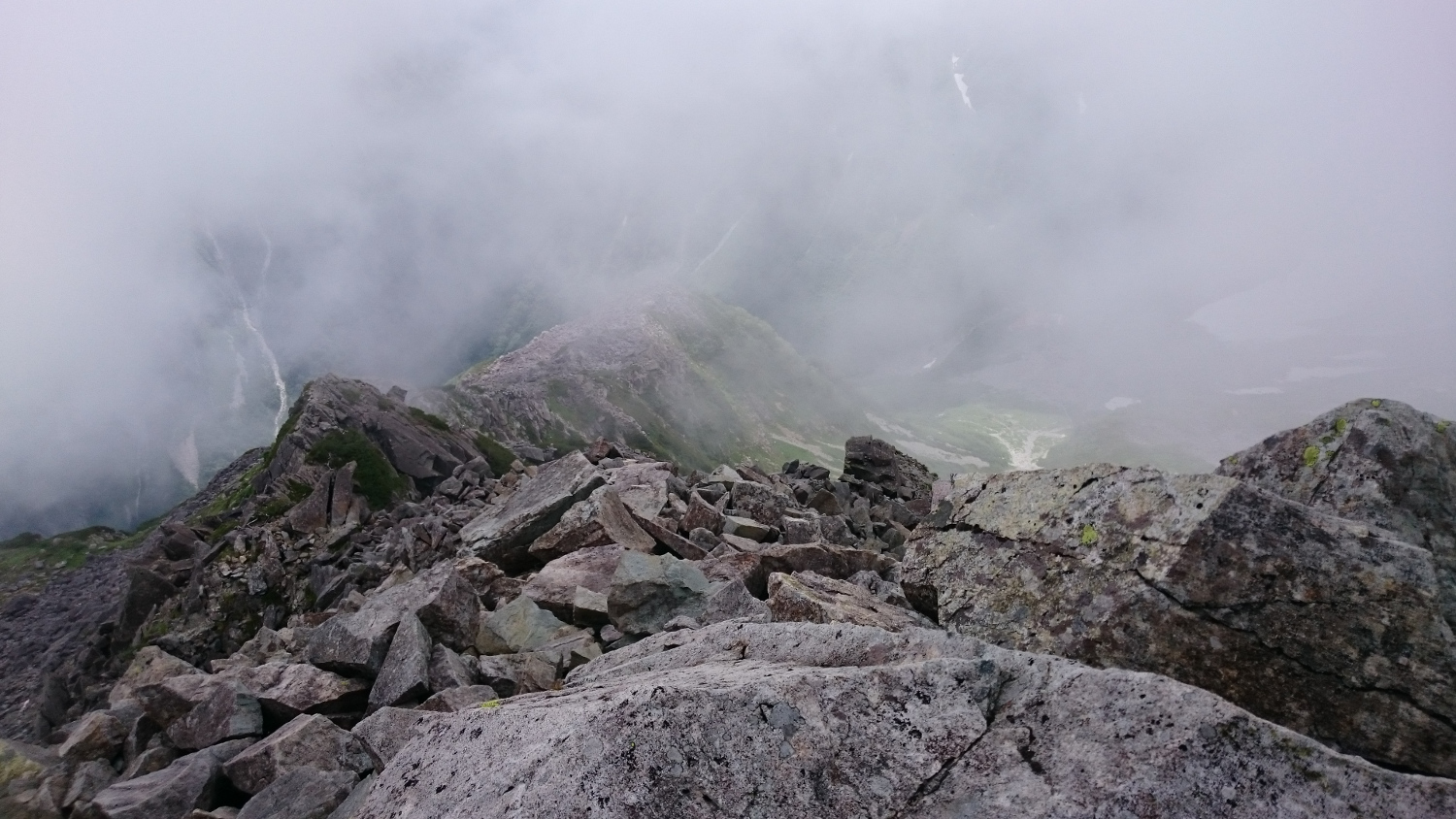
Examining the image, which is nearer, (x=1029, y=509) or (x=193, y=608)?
(x=1029, y=509)

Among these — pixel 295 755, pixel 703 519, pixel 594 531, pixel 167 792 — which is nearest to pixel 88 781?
pixel 167 792

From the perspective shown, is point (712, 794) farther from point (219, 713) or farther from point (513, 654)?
point (219, 713)

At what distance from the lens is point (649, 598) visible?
14680 mm

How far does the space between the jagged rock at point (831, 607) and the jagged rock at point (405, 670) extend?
7.58m

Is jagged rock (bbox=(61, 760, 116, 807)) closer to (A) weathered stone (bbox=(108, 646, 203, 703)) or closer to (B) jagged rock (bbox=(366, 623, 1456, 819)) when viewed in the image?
(A) weathered stone (bbox=(108, 646, 203, 703))

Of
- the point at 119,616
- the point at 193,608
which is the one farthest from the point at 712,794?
the point at 119,616

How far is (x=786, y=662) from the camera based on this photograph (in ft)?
23.0

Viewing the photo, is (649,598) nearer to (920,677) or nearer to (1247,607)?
(920,677)

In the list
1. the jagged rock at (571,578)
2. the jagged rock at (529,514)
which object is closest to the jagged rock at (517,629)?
the jagged rock at (571,578)

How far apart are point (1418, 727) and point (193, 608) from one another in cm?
5931

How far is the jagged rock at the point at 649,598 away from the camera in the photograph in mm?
14438

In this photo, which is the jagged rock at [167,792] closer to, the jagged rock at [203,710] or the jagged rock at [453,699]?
the jagged rock at [203,710]

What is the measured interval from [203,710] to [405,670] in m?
4.50

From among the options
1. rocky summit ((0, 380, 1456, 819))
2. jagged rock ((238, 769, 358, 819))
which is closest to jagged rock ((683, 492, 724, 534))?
rocky summit ((0, 380, 1456, 819))
